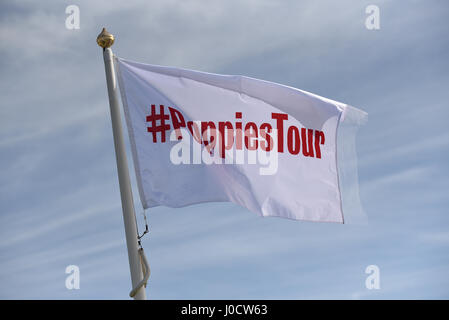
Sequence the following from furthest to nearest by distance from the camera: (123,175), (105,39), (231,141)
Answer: (231,141), (105,39), (123,175)

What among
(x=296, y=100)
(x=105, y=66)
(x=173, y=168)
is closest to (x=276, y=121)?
(x=296, y=100)

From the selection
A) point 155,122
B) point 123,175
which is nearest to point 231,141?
point 155,122

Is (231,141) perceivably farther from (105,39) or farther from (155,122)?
(105,39)

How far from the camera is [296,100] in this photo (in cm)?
1464

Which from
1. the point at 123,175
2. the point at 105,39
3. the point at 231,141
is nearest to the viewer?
the point at 123,175

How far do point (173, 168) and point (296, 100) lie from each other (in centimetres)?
332

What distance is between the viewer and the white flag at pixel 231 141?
13.0 m

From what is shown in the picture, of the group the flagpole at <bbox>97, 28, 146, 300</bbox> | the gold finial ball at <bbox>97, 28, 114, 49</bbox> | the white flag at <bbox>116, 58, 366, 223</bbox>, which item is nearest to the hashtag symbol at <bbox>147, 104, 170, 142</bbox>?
the white flag at <bbox>116, 58, 366, 223</bbox>

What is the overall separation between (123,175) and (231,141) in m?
2.46

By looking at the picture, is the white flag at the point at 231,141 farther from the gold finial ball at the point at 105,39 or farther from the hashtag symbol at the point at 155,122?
the gold finial ball at the point at 105,39

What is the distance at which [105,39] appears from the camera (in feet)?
43.5

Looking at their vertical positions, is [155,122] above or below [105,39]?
below

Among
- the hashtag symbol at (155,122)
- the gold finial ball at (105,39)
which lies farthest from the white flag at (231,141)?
the gold finial ball at (105,39)
